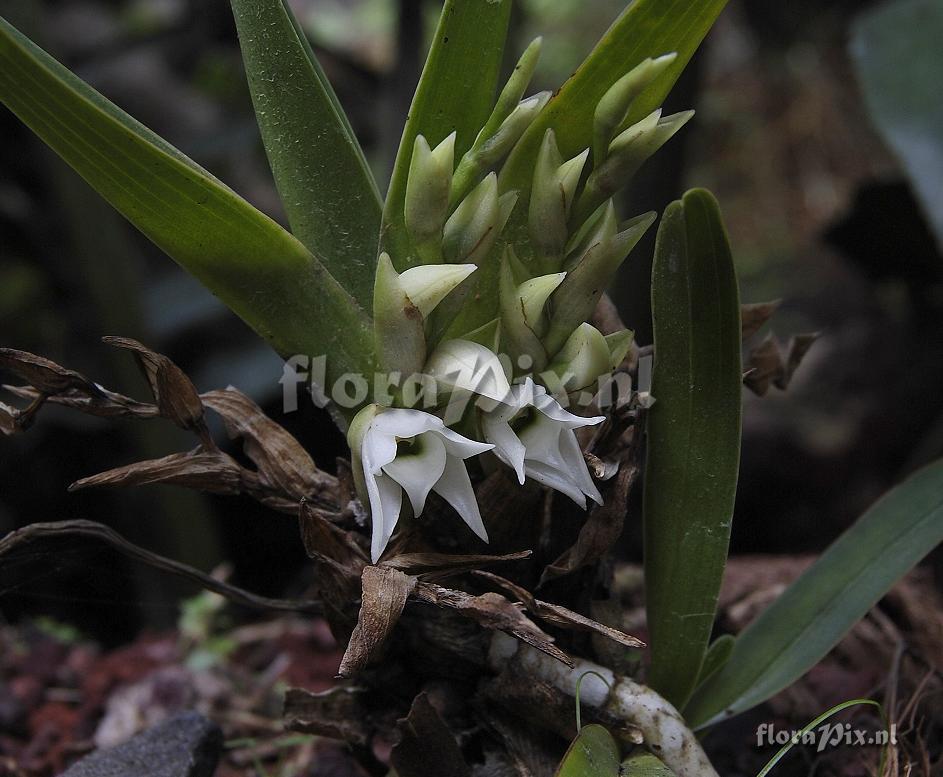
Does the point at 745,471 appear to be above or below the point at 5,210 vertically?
below

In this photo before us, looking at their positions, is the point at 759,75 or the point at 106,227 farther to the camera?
the point at 759,75

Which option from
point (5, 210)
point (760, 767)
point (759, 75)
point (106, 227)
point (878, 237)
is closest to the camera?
point (760, 767)

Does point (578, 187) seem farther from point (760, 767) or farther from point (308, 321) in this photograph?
point (760, 767)

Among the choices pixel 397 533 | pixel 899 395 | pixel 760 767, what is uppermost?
pixel 397 533

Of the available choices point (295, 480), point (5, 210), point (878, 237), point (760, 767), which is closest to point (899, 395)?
point (878, 237)

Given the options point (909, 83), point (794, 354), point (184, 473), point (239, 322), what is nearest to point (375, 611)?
point (184, 473)

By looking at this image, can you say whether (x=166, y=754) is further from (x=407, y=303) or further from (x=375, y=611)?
(x=407, y=303)

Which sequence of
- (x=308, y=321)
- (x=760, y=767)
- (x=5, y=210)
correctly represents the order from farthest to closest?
(x=5, y=210) → (x=760, y=767) → (x=308, y=321)
